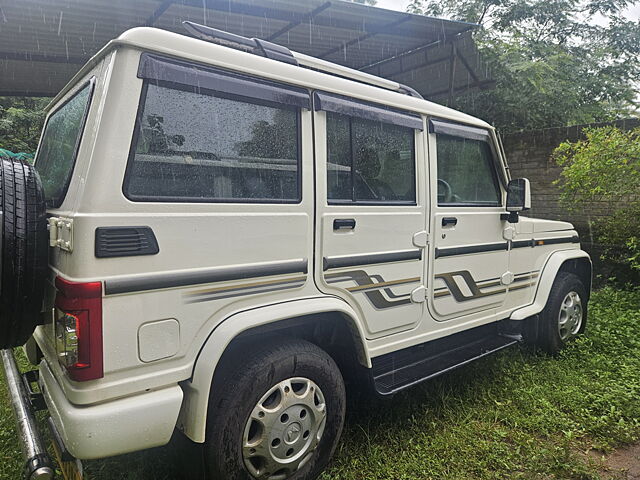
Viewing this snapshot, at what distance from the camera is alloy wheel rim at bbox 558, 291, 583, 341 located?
4.36m

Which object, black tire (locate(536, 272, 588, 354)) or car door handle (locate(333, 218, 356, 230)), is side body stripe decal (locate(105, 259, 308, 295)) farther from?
black tire (locate(536, 272, 588, 354))

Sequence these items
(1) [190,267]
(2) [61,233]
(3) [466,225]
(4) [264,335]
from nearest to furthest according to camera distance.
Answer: (2) [61,233], (1) [190,267], (4) [264,335], (3) [466,225]

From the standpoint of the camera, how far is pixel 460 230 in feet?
11.0

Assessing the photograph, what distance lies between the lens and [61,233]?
6.24 ft

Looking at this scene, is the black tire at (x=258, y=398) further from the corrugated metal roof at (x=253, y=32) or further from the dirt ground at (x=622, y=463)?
the corrugated metal roof at (x=253, y=32)

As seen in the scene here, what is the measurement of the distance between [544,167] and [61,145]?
6.97 m

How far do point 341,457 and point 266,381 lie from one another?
0.89 m

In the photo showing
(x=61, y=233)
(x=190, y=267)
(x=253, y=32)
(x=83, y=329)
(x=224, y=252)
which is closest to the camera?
(x=83, y=329)

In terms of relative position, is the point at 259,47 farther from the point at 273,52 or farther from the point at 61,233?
the point at 61,233

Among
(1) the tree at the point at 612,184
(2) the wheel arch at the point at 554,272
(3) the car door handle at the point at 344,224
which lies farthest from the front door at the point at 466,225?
(1) the tree at the point at 612,184

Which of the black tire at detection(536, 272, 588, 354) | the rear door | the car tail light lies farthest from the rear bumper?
the black tire at detection(536, 272, 588, 354)

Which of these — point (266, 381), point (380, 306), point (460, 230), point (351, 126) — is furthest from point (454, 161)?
point (266, 381)

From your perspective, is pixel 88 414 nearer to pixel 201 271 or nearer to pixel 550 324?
pixel 201 271

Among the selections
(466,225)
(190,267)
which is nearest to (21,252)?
(190,267)
